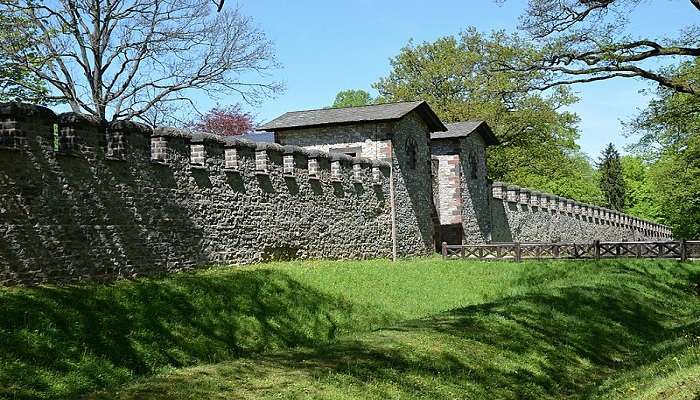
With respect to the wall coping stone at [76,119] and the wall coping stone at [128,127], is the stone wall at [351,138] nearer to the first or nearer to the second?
the wall coping stone at [128,127]

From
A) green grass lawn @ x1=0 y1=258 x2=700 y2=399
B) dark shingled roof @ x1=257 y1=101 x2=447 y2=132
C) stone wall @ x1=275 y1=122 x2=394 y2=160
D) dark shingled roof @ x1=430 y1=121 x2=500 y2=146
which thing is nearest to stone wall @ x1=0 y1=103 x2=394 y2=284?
green grass lawn @ x1=0 y1=258 x2=700 y2=399

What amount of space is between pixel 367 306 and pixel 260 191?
3990 millimetres

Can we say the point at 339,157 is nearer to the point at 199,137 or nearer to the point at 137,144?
the point at 199,137

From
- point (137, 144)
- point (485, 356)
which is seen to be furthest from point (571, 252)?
point (137, 144)

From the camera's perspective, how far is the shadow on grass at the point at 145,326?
939cm

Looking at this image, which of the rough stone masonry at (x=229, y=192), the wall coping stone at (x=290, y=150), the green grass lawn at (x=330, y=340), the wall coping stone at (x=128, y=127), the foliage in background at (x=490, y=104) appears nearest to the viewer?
the green grass lawn at (x=330, y=340)

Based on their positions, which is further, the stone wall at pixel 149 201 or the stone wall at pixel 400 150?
the stone wall at pixel 400 150

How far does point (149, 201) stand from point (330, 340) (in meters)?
4.53

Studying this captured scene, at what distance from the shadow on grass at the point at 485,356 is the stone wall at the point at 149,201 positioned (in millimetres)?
3952

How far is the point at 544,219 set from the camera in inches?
1473

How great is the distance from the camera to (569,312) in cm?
1625

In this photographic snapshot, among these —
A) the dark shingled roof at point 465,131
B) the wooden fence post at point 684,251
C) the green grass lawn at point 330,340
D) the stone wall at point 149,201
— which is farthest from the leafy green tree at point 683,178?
the stone wall at point 149,201

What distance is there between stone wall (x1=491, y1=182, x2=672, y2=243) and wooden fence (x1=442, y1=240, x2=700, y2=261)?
6.53m

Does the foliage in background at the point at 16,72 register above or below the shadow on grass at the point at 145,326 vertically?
above
